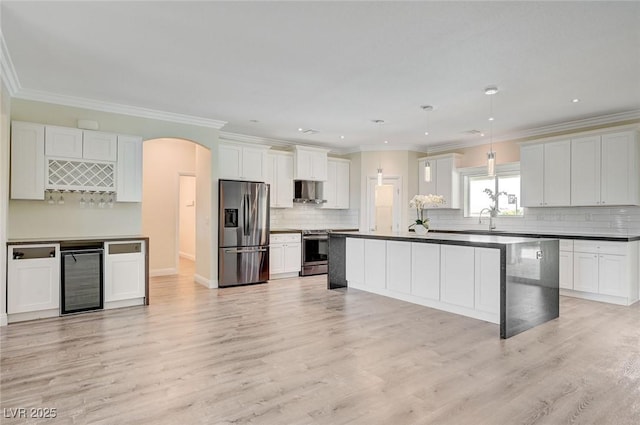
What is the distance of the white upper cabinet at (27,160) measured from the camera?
415 centimetres

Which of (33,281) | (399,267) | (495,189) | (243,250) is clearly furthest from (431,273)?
(33,281)

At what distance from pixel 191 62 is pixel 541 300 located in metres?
4.32

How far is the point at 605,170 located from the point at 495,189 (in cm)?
185

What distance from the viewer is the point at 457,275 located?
4.04 metres

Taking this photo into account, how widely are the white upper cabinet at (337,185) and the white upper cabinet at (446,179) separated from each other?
1.77m

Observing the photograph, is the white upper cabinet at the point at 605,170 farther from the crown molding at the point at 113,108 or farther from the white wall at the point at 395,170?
the crown molding at the point at 113,108

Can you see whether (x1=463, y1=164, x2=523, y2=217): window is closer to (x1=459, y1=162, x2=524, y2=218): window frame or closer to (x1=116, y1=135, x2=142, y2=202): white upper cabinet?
(x1=459, y1=162, x2=524, y2=218): window frame

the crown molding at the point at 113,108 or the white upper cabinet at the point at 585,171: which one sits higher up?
the crown molding at the point at 113,108

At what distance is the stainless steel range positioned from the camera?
6.98 m

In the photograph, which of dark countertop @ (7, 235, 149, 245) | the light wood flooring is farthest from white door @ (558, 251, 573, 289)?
dark countertop @ (7, 235, 149, 245)

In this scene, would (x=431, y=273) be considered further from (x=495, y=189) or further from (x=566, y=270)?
(x=495, y=189)

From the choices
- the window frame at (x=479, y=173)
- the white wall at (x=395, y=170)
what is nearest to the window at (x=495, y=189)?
the window frame at (x=479, y=173)

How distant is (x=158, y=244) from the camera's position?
7223 millimetres

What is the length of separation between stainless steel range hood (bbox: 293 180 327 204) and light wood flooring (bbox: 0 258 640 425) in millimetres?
3282
